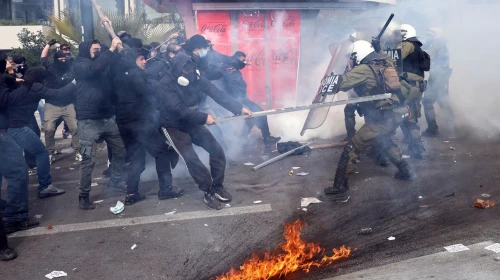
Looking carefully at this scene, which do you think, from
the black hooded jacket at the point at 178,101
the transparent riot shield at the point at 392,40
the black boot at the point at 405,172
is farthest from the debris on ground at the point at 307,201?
the transparent riot shield at the point at 392,40

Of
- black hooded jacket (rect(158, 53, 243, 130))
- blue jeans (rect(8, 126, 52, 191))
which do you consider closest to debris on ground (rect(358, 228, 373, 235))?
black hooded jacket (rect(158, 53, 243, 130))

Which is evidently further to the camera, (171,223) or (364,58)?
(364,58)

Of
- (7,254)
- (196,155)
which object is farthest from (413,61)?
(7,254)

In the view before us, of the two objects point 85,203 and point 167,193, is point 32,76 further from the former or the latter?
point 167,193

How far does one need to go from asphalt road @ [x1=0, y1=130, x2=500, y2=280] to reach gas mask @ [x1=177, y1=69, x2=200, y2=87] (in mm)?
1349

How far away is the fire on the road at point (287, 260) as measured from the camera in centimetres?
391

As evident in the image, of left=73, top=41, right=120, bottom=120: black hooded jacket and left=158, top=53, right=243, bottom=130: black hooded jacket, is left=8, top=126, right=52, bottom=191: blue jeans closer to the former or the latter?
left=73, top=41, right=120, bottom=120: black hooded jacket

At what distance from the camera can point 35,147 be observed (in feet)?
20.1

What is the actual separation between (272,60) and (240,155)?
2.92m

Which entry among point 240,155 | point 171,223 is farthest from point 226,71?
point 171,223

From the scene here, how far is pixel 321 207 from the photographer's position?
213 inches

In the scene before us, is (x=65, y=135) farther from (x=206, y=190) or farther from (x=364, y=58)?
(x=364, y=58)

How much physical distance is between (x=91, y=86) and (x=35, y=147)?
3.46 ft

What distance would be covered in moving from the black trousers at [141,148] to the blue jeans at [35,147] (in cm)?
101
